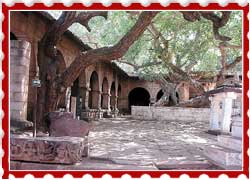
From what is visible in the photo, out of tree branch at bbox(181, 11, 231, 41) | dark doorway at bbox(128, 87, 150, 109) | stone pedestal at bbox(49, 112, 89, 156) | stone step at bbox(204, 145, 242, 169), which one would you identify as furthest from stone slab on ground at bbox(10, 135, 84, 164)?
dark doorway at bbox(128, 87, 150, 109)

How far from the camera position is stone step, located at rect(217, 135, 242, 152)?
22.3 ft

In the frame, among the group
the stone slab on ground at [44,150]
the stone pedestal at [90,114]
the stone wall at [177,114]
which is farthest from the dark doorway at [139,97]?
the stone slab on ground at [44,150]

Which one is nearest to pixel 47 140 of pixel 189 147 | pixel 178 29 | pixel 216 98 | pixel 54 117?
pixel 54 117

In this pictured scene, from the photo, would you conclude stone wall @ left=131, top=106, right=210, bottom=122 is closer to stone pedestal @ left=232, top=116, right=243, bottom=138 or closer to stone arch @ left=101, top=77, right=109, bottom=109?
stone arch @ left=101, top=77, right=109, bottom=109

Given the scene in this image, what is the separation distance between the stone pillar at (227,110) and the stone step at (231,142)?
17.1 ft

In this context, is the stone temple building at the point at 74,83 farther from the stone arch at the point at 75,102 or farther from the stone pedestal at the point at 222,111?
the stone pedestal at the point at 222,111

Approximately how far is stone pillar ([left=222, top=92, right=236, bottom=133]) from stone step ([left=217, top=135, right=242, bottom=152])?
17.1ft

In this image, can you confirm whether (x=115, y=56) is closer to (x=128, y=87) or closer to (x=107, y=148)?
(x=107, y=148)

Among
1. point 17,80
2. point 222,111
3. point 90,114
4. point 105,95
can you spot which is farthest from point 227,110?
point 105,95

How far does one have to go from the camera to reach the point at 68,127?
757 centimetres

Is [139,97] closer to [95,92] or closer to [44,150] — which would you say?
[95,92]

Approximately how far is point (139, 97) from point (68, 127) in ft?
100

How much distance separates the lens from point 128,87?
34844 mm

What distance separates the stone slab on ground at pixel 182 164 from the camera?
271 inches
